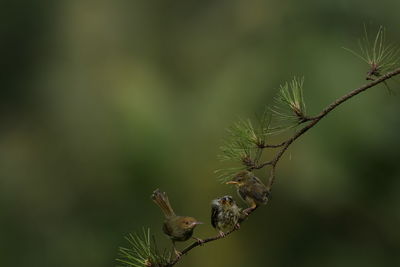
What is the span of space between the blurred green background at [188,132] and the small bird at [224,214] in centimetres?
534

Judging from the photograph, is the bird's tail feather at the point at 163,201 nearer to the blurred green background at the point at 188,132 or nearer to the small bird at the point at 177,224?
the small bird at the point at 177,224

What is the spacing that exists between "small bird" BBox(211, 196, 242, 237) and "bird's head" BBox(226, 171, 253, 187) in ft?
0.28

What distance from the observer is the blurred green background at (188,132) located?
32.9 feet

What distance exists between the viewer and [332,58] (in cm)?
1038

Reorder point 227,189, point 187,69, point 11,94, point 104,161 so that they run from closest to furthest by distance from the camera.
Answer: point 227,189, point 104,161, point 187,69, point 11,94

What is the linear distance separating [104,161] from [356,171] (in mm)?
3007

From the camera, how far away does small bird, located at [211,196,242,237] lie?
3545mm

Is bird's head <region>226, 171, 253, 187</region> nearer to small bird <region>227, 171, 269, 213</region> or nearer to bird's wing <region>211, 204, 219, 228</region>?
small bird <region>227, 171, 269, 213</region>

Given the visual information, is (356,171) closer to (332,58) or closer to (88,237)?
(332,58)

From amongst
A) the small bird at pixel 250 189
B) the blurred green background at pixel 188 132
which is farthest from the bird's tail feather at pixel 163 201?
the blurred green background at pixel 188 132

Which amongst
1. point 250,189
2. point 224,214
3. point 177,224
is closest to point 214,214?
point 224,214

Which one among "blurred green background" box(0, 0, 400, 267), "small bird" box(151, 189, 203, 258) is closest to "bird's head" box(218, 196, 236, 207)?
"small bird" box(151, 189, 203, 258)

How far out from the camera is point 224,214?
11.9ft

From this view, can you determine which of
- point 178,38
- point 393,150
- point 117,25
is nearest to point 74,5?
point 117,25
